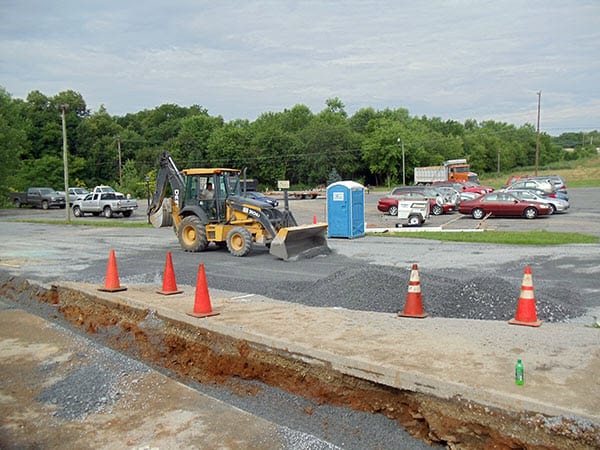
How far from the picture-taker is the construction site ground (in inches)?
180

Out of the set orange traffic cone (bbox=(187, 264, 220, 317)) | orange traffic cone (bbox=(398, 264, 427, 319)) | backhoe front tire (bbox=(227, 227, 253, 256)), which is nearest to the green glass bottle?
orange traffic cone (bbox=(398, 264, 427, 319))

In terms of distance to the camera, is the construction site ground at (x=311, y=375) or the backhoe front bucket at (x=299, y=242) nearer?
the construction site ground at (x=311, y=375)

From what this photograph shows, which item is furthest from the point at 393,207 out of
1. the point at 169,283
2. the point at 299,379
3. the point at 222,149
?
the point at 222,149

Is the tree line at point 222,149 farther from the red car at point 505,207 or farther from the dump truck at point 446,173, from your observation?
the red car at point 505,207

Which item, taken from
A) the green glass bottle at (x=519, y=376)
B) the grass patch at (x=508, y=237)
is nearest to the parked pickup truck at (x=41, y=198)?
the grass patch at (x=508, y=237)

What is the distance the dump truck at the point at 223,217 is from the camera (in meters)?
15.8

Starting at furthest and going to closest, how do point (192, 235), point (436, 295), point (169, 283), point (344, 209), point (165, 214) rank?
point (344, 209)
point (165, 214)
point (192, 235)
point (169, 283)
point (436, 295)

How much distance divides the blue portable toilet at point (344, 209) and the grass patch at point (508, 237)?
1.77 meters

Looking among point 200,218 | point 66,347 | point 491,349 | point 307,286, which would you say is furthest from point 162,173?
point 491,349

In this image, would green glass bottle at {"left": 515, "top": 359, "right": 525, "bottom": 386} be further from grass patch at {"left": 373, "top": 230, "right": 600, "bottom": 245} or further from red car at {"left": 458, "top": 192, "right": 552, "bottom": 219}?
red car at {"left": 458, "top": 192, "right": 552, "bottom": 219}

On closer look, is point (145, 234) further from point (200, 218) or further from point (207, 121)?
point (207, 121)

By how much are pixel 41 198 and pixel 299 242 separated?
4360 centimetres

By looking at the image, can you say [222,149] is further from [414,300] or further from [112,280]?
[414,300]

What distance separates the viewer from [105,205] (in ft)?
128
